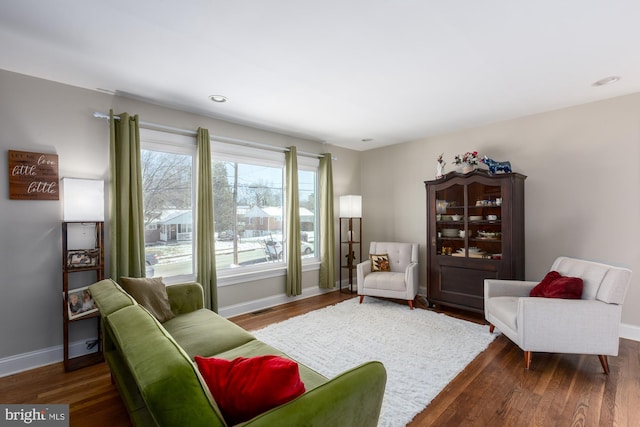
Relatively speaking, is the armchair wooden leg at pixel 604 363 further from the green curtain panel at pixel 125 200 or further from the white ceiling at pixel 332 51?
the green curtain panel at pixel 125 200

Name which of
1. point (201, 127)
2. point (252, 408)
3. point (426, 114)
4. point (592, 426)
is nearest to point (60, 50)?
point (201, 127)

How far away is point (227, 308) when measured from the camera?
3.88 metres

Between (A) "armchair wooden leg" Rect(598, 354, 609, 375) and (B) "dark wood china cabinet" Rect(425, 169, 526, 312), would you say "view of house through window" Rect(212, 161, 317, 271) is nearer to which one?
(B) "dark wood china cabinet" Rect(425, 169, 526, 312)

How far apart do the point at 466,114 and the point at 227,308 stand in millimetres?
3852

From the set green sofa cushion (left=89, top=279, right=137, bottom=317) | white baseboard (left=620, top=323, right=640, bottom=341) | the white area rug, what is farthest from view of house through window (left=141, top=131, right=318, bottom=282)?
white baseboard (left=620, top=323, right=640, bottom=341)

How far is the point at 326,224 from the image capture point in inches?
195

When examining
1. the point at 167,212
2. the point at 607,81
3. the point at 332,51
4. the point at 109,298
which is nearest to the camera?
the point at 109,298

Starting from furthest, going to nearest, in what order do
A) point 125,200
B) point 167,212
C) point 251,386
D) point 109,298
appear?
point 167,212, point 125,200, point 109,298, point 251,386

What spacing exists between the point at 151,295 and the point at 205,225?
1.18 meters

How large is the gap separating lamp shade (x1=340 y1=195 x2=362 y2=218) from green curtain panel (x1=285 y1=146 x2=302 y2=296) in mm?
905

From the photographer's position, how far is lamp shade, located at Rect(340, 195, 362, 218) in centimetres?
500

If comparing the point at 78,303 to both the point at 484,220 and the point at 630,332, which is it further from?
the point at 630,332

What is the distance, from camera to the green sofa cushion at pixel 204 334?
198 cm

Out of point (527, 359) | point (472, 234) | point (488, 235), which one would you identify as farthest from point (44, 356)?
point (488, 235)
